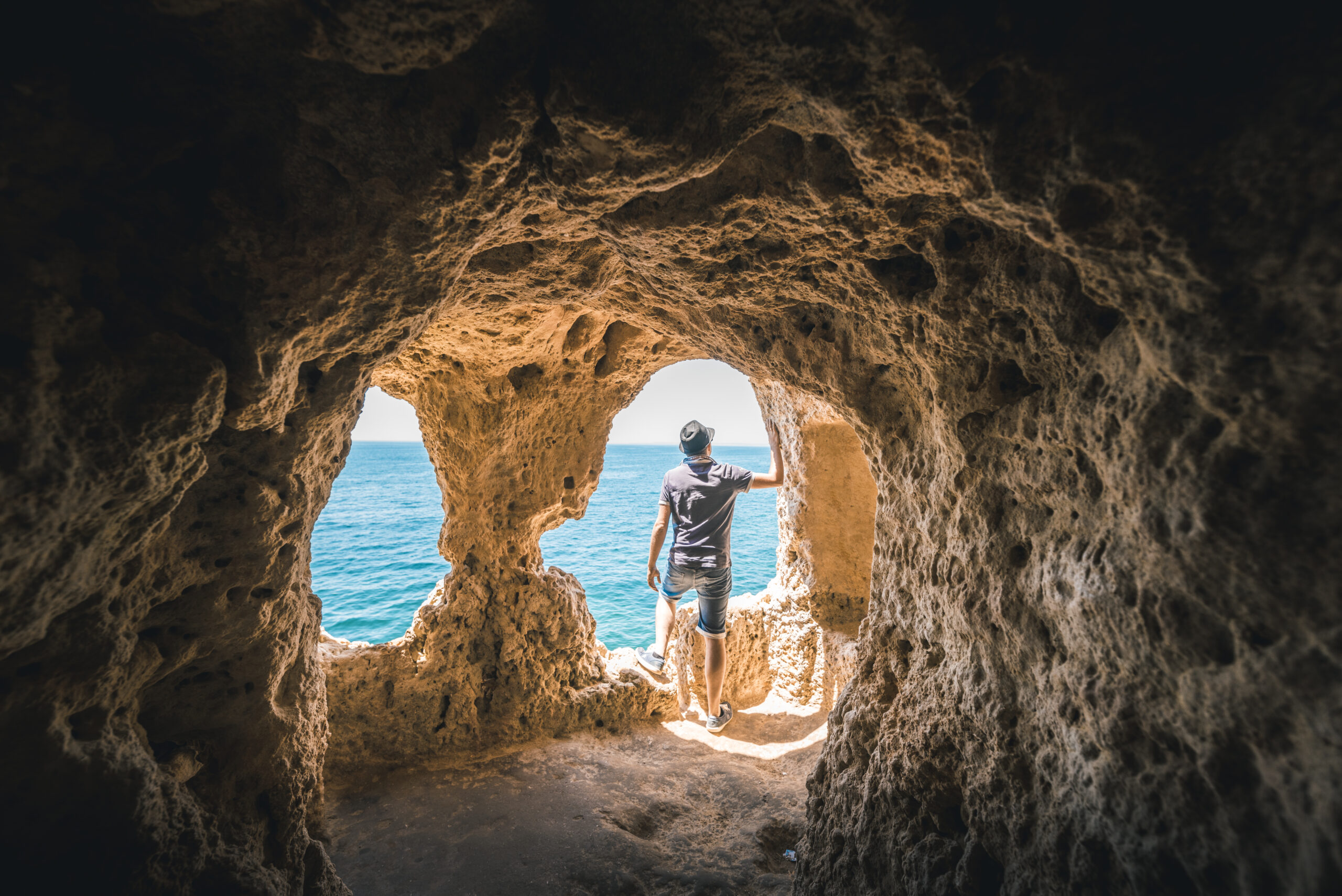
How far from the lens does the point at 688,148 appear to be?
1336 mm

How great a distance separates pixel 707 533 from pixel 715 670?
1.29 m

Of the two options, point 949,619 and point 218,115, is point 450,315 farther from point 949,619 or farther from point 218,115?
point 949,619

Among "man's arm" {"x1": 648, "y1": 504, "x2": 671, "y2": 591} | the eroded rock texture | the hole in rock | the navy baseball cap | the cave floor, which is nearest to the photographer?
the eroded rock texture

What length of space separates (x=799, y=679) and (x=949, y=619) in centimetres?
392

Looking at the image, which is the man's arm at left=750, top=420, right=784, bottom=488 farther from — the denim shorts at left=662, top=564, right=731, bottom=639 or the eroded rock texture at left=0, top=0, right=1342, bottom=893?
the eroded rock texture at left=0, top=0, right=1342, bottom=893

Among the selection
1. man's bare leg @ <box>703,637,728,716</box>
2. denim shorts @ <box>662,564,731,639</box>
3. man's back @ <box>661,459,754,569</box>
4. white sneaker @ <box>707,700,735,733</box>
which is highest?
man's back @ <box>661,459,754,569</box>

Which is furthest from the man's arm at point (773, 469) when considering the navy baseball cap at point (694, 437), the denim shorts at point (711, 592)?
the denim shorts at point (711, 592)

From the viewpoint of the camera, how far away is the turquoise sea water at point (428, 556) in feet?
44.5

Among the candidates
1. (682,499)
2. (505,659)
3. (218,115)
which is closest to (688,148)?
(218,115)

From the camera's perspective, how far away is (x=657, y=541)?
5.29 m

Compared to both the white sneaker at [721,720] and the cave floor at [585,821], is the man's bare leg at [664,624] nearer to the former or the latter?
the white sneaker at [721,720]

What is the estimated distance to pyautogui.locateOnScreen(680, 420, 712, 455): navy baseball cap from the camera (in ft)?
15.3

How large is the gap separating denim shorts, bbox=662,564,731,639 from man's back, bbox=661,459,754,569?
55 mm

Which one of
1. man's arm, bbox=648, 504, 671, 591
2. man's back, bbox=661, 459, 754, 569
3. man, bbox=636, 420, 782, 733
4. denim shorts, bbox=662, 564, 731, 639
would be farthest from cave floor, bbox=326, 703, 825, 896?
man's back, bbox=661, 459, 754, 569
